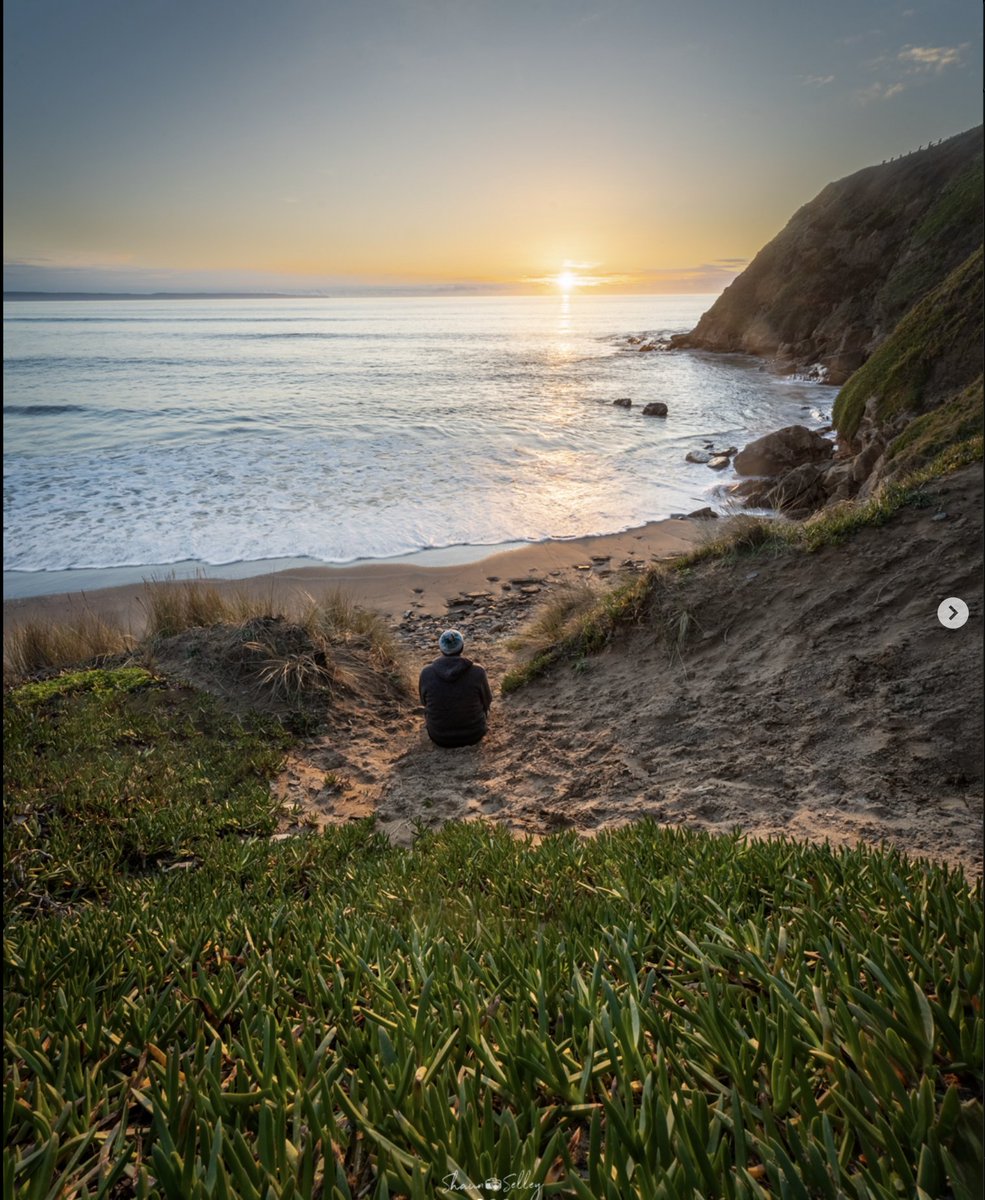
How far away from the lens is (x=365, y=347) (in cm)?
6431

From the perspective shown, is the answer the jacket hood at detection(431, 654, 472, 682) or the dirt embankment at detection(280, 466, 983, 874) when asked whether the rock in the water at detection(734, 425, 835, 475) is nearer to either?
the dirt embankment at detection(280, 466, 983, 874)

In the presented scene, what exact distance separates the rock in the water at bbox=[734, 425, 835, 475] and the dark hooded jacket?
530 inches

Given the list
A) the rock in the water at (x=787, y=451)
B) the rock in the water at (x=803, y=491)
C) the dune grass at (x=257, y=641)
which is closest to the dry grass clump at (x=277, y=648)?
the dune grass at (x=257, y=641)

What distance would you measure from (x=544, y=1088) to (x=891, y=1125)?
472mm

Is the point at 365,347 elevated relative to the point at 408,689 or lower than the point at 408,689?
elevated

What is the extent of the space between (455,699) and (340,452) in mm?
17883

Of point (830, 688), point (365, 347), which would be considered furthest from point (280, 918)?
point (365, 347)

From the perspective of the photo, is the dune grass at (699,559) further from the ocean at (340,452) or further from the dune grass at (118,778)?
the ocean at (340,452)

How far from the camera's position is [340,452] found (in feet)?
76.2

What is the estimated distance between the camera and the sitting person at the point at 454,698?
23.1 ft

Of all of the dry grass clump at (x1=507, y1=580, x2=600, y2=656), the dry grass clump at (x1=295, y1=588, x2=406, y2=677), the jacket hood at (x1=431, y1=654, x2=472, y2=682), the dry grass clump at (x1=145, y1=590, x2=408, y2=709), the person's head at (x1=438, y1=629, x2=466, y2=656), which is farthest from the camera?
the dry grass clump at (x1=295, y1=588, x2=406, y2=677)

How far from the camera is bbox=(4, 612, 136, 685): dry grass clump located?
8.98 m

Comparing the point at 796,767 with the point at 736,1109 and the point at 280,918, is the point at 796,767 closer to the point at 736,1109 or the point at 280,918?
the point at 280,918

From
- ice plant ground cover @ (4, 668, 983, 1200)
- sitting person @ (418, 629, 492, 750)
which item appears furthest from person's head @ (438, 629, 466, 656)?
ice plant ground cover @ (4, 668, 983, 1200)
